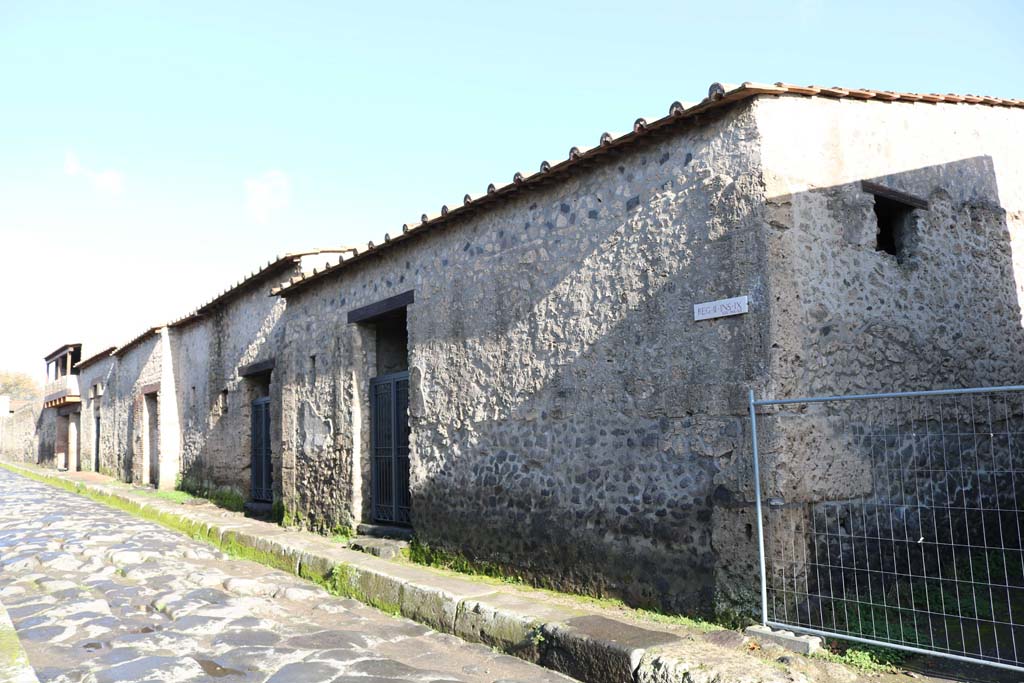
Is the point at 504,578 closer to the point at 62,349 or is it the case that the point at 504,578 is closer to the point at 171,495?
the point at 171,495

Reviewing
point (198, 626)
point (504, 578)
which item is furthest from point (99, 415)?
point (504, 578)

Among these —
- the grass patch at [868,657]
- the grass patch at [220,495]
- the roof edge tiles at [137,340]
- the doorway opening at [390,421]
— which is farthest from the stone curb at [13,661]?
the roof edge tiles at [137,340]

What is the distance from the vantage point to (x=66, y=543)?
9.20 meters

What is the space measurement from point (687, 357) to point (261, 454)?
9.19 meters

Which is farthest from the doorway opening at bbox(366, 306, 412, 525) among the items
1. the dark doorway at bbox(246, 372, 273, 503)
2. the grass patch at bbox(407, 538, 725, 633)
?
the dark doorway at bbox(246, 372, 273, 503)

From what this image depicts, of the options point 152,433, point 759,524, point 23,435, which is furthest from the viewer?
point 23,435

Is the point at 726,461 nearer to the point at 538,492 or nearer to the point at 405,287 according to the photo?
the point at 538,492

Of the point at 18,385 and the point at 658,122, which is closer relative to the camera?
the point at 658,122

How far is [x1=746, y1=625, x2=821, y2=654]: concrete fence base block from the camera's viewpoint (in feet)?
14.2

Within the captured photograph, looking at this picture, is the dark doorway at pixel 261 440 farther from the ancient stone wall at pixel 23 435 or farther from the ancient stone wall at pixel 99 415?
the ancient stone wall at pixel 23 435

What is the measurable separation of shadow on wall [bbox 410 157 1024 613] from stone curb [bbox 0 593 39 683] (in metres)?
3.57

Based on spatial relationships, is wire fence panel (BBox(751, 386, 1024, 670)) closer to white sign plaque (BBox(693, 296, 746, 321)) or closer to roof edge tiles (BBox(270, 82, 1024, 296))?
white sign plaque (BBox(693, 296, 746, 321))

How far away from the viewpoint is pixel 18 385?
2313 inches

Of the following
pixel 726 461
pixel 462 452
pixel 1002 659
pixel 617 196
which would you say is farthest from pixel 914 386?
pixel 462 452
